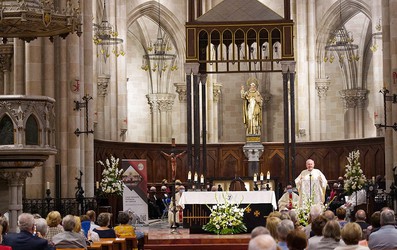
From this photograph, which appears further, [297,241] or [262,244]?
[297,241]

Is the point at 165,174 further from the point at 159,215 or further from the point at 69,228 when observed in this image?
the point at 69,228

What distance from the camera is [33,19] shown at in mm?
13805

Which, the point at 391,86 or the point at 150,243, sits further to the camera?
the point at 391,86

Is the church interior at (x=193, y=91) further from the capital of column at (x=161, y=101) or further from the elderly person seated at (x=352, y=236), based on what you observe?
the elderly person seated at (x=352, y=236)

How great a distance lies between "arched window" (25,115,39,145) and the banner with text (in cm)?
559

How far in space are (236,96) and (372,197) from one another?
56.4 feet

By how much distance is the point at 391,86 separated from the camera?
24.9 metres

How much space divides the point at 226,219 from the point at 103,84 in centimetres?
1645

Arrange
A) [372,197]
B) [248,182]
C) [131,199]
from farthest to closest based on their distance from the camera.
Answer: [248,182] → [372,197] → [131,199]

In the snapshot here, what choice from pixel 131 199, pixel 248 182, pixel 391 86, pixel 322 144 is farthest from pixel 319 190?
pixel 322 144

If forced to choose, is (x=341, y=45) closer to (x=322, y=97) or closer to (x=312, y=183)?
(x=322, y=97)

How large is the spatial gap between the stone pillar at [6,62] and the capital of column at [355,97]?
20964 millimetres

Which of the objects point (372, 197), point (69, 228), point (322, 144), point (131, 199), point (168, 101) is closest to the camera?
point (69, 228)

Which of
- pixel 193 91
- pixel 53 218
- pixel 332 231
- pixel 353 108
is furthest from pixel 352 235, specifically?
pixel 353 108
